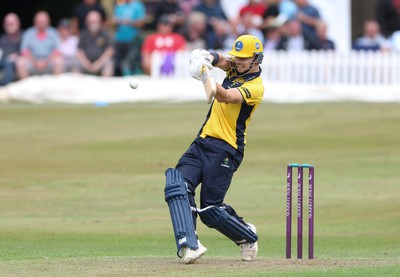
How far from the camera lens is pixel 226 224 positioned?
10.1m

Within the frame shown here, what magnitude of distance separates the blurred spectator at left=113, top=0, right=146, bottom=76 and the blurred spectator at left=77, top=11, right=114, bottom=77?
0.66 metres

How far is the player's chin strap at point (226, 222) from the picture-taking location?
10.1m

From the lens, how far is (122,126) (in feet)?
77.8

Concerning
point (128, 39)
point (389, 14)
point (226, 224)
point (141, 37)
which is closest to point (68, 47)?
point (128, 39)

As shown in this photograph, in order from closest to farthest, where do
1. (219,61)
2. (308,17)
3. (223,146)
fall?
1. (223,146)
2. (219,61)
3. (308,17)

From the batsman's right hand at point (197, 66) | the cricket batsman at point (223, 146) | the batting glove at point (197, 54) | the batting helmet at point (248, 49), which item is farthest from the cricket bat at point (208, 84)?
the batting helmet at point (248, 49)

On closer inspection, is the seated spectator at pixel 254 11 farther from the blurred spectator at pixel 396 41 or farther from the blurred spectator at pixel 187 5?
the blurred spectator at pixel 396 41

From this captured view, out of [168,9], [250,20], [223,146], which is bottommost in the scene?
[250,20]

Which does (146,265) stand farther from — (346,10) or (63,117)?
(346,10)

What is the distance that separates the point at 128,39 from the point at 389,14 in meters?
7.17

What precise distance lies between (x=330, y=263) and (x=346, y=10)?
2102 centimetres

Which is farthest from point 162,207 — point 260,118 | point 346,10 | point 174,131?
point 346,10

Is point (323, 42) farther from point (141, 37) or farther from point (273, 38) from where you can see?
point (141, 37)

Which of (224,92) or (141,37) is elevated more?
(224,92)
